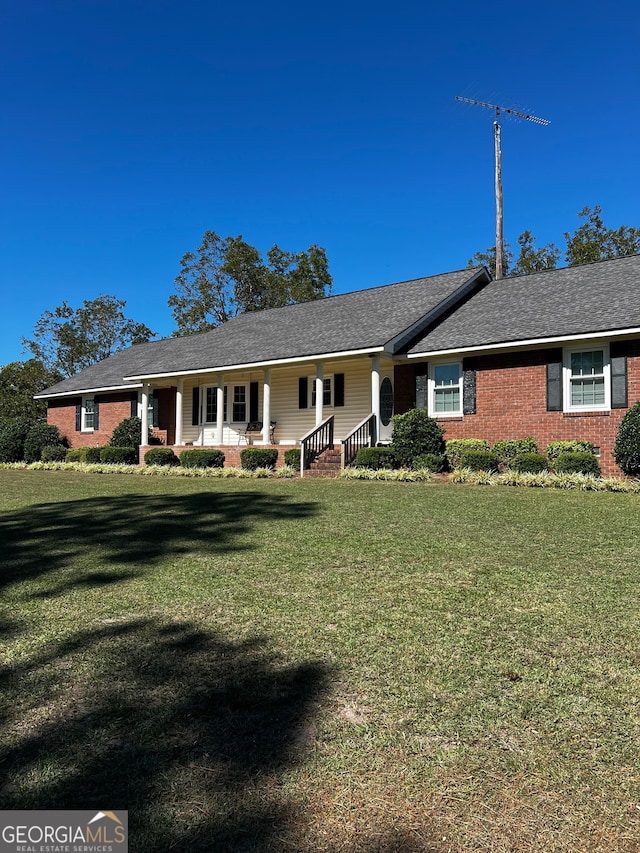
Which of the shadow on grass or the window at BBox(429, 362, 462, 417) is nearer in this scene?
the shadow on grass

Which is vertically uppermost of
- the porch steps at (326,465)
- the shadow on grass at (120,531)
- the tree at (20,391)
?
the tree at (20,391)

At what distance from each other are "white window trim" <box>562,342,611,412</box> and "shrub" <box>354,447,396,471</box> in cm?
437

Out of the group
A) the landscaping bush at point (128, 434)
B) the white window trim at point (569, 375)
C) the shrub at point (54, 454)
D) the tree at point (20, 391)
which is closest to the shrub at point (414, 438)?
the white window trim at point (569, 375)

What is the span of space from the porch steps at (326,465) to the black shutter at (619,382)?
6.72 meters

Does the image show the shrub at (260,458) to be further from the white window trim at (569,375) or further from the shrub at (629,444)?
the shrub at (629,444)

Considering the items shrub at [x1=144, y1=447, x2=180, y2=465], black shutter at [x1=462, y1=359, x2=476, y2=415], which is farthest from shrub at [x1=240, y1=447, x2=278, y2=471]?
black shutter at [x1=462, y1=359, x2=476, y2=415]

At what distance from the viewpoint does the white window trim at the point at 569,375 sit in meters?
13.2

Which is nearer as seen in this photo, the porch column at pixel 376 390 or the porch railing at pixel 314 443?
the porch railing at pixel 314 443

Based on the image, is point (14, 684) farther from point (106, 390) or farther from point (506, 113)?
point (506, 113)

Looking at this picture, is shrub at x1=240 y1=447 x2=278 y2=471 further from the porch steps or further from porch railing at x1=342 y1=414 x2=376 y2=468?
porch railing at x1=342 y1=414 x2=376 y2=468

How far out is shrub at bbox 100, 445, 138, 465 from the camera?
71.1ft

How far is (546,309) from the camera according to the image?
15.4 m

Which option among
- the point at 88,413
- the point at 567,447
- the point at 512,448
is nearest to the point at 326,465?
the point at 512,448

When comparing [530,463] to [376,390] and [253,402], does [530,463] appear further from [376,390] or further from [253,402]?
[253,402]
